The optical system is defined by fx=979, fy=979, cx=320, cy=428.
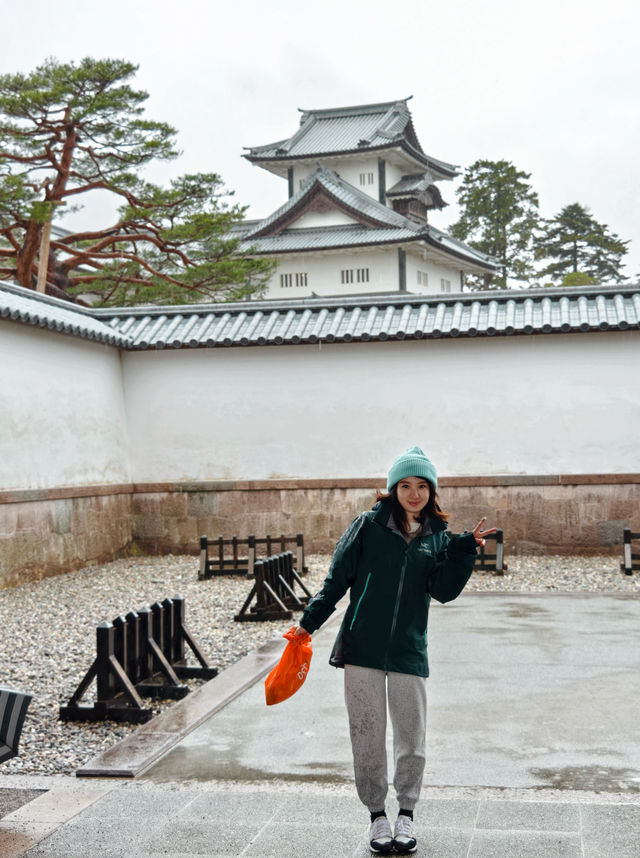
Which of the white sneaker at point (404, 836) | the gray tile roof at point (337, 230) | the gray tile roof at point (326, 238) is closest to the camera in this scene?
the white sneaker at point (404, 836)

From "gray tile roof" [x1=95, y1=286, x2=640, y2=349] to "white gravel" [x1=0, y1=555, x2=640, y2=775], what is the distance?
125 inches

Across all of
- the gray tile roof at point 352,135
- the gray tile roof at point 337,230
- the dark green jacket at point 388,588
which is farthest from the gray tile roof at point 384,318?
the gray tile roof at point 352,135

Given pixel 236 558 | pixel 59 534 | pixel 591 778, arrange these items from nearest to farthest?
pixel 591 778 < pixel 236 558 < pixel 59 534

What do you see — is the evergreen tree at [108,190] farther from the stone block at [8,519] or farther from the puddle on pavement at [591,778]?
the puddle on pavement at [591,778]

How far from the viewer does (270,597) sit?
9430 mm

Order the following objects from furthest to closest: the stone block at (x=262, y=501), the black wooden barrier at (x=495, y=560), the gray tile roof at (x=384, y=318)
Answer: the stone block at (x=262, y=501) < the gray tile roof at (x=384, y=318) < the black wooden barrier at (x=495, y=560)

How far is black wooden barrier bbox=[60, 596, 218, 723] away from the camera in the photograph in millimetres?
5840

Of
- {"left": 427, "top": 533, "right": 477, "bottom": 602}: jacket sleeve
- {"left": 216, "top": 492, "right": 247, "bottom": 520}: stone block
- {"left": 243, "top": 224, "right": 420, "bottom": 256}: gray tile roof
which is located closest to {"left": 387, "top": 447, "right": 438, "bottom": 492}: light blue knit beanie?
{"left": 427, "top": 533, "right": 477, "bottom": 602}: jacket sleeve

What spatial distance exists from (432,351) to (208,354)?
3.37 m

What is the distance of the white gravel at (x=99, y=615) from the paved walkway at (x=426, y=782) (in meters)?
0.59

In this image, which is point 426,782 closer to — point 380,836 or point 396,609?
point 380,836

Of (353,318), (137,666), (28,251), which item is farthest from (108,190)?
(137,666)

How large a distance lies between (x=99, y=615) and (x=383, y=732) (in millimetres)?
6218

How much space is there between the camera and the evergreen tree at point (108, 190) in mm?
21297
